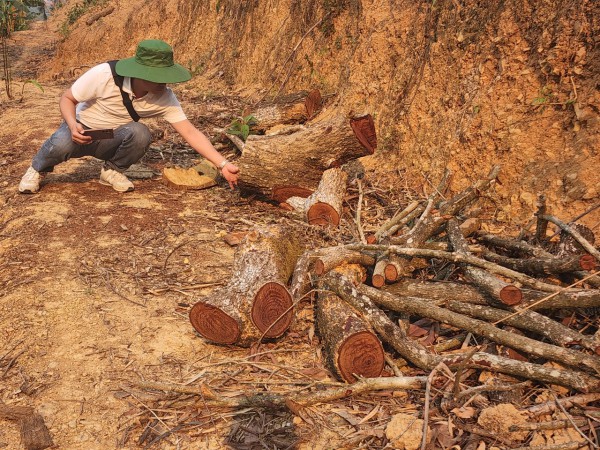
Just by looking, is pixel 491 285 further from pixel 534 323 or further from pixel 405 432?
pixel 405 432

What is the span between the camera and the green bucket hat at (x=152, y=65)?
460 cm

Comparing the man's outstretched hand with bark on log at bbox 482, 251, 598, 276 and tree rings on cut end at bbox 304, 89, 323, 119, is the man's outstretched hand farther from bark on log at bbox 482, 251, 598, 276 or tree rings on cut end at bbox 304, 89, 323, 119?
tree rings on cut end at bbox 304, 89, 323, 119

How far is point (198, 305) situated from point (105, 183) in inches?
123

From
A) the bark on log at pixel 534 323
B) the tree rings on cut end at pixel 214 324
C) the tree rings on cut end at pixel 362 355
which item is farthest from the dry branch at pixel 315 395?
the bark on log at pixel 534 323


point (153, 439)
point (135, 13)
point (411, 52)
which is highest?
point (411, 52)

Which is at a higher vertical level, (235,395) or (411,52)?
→ (411,52)

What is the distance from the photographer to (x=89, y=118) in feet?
17.0

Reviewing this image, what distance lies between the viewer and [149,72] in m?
4.62

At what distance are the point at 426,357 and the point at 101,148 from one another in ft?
13.3

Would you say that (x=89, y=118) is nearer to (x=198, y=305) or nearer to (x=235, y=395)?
(x=198, y=305)

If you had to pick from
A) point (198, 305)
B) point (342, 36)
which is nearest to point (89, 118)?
point (198, 305)

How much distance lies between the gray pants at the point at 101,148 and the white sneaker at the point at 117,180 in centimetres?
10

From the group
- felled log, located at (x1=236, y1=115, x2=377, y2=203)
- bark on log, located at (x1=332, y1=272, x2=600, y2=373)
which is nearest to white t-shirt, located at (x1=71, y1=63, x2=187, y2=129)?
felled log, located at (x1=236, y1=115, x2=377, y2=203)

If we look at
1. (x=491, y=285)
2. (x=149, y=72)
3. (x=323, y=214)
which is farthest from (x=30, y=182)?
(x=491, y=285)
